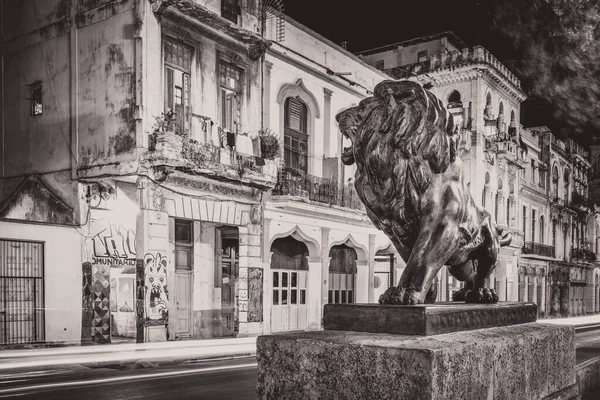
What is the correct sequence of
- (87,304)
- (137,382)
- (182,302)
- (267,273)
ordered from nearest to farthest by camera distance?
(137,382) → (87,304) → (182,302) → (267,273)

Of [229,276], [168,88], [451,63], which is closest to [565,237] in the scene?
[451,63]

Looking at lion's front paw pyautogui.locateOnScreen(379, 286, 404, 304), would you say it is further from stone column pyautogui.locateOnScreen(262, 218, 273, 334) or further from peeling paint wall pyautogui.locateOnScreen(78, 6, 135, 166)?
stone column pyautogui.locateOnScreen(262, 218, 273, 334)

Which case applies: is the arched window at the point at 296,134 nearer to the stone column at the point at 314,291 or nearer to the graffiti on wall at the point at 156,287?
the stone column at the point at 314,291

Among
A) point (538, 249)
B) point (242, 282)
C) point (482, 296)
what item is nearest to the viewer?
point (482, 296)

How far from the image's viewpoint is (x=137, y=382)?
30.6 feet

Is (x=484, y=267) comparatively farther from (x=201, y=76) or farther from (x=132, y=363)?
(x=201, y=76)

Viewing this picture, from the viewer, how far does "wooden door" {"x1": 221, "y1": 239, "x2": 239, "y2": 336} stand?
1841 centimetres

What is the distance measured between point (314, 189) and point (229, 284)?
438 centimetres

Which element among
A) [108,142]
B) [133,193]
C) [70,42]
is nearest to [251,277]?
[133,193]

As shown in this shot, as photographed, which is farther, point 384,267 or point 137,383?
point 384,267

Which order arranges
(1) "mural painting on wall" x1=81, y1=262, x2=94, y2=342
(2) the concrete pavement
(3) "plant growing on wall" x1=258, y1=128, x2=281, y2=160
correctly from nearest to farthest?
(2) the concrete pavement
(1) "mural painting on wall" x1=81, y1=262, x2=94, y2=342
(3) "plant growing on wall" x1=258, y1=128, x2=281, y2=160

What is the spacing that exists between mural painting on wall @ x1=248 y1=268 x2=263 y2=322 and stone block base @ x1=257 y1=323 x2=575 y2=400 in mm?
15237

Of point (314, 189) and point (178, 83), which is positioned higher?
point (178, 83)

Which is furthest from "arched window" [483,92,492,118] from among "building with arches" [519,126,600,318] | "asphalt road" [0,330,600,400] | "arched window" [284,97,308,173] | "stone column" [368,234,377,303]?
"asphalt road" [0,330,600,400]
